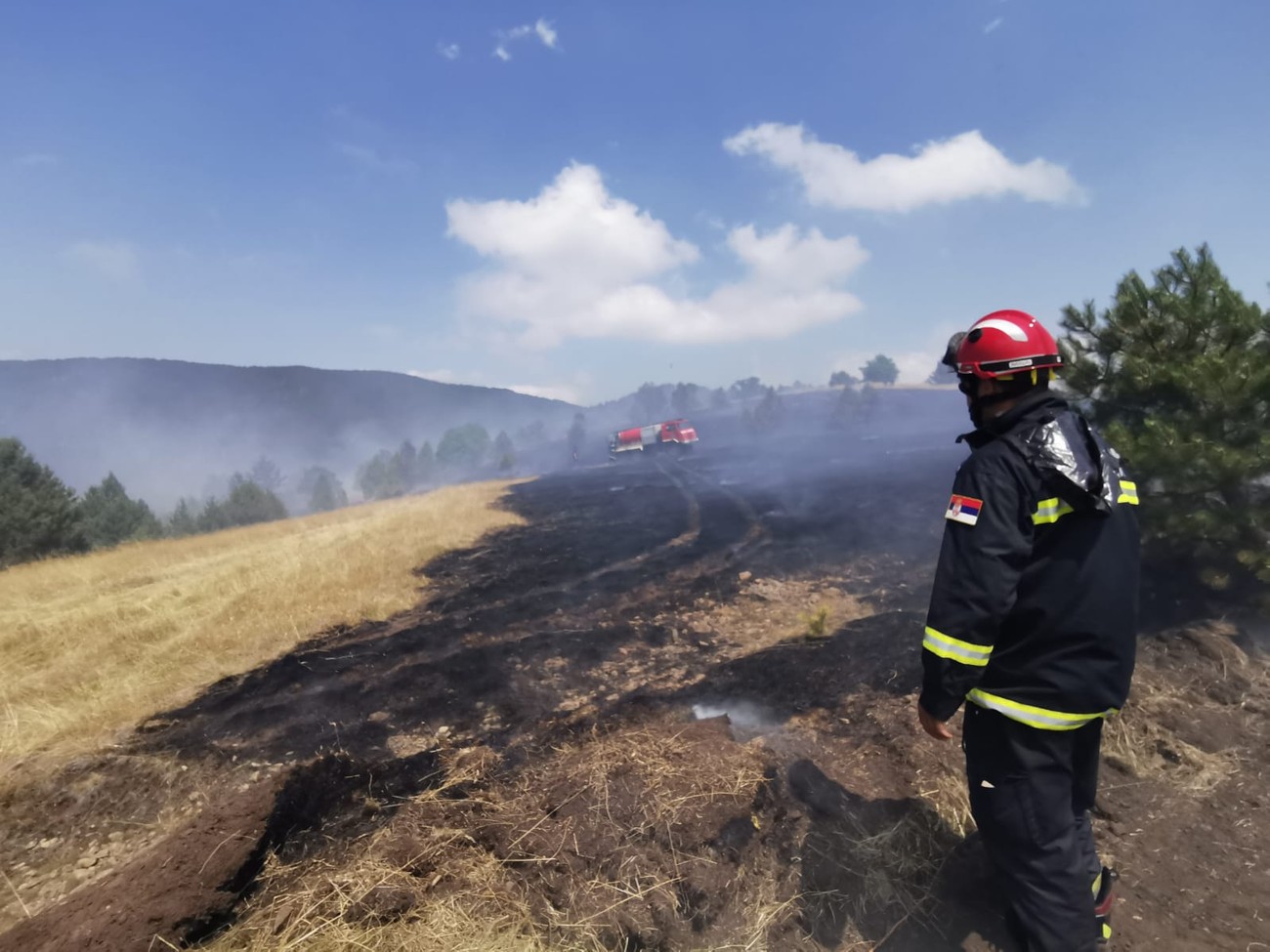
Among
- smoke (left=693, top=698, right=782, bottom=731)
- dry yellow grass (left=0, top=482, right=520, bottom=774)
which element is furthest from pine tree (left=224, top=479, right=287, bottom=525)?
smoke (left=693, top=698, right=782, bottom=731)

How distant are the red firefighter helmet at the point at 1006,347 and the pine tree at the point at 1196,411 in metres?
4.37

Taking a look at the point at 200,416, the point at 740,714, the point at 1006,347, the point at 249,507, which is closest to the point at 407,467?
the point at 249,507

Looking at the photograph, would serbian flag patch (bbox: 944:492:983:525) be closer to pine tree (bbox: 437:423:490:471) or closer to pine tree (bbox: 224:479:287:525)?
pine tree (bbox: 224:479:287:525)

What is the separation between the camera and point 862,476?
25344mm

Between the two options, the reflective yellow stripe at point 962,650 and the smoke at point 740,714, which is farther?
the smoke at point 740,714

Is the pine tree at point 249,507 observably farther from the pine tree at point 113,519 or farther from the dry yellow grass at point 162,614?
the dry yellow grass at point 162,614

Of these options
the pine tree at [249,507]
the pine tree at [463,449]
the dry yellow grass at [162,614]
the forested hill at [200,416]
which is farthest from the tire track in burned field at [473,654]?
the forested hill at [200,416]

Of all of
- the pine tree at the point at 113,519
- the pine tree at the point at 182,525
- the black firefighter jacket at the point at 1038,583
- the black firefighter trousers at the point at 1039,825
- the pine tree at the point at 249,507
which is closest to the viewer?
the black firefighter jacket at the point at 1038,583

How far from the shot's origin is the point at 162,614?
10086 mm

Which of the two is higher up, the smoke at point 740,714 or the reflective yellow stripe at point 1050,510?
the reflective yellow stripe at point 1050,510

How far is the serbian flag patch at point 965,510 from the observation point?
7.21 ft

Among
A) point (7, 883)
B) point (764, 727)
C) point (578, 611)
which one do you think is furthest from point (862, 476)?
point (7, 883)

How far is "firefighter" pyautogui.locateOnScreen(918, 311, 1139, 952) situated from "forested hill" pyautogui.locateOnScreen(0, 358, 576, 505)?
114603mm

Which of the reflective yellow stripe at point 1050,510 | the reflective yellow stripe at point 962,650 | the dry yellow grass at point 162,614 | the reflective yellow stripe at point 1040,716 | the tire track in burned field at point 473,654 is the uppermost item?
the reflective yellow stripe at point 1050,510
